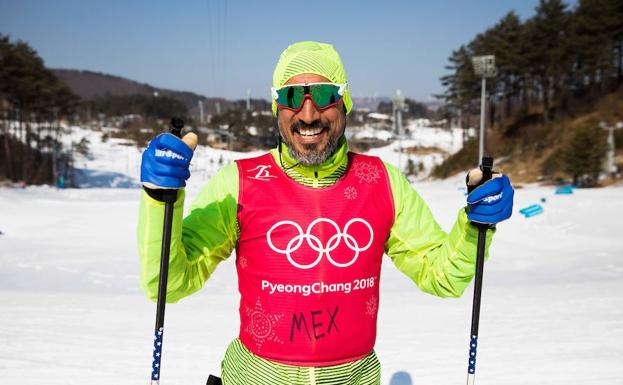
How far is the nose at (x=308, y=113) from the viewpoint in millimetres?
1868

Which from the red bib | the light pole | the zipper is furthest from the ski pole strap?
the light pole

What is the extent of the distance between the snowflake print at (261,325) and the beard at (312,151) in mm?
571

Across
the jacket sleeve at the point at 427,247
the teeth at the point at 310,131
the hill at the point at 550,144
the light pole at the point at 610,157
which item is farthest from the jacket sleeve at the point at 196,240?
the light pole at the point at 610,157

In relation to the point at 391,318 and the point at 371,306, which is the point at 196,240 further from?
the point at 391,318

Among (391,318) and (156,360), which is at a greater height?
(156,360)

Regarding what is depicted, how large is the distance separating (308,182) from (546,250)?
45.7ft

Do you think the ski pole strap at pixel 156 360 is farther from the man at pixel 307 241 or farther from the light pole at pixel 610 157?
the light pole at pixel 610 157

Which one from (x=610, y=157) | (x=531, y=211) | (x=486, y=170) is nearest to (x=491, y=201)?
(x=486, y=170)

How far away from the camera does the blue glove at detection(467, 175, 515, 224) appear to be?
175 centimetres

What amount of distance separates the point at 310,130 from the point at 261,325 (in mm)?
776

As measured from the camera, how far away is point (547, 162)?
33875 millimetres

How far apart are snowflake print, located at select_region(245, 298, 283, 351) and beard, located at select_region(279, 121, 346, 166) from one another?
571mm

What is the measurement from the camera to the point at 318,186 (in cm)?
193

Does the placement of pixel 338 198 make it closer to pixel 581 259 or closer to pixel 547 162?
pixel 581 259
